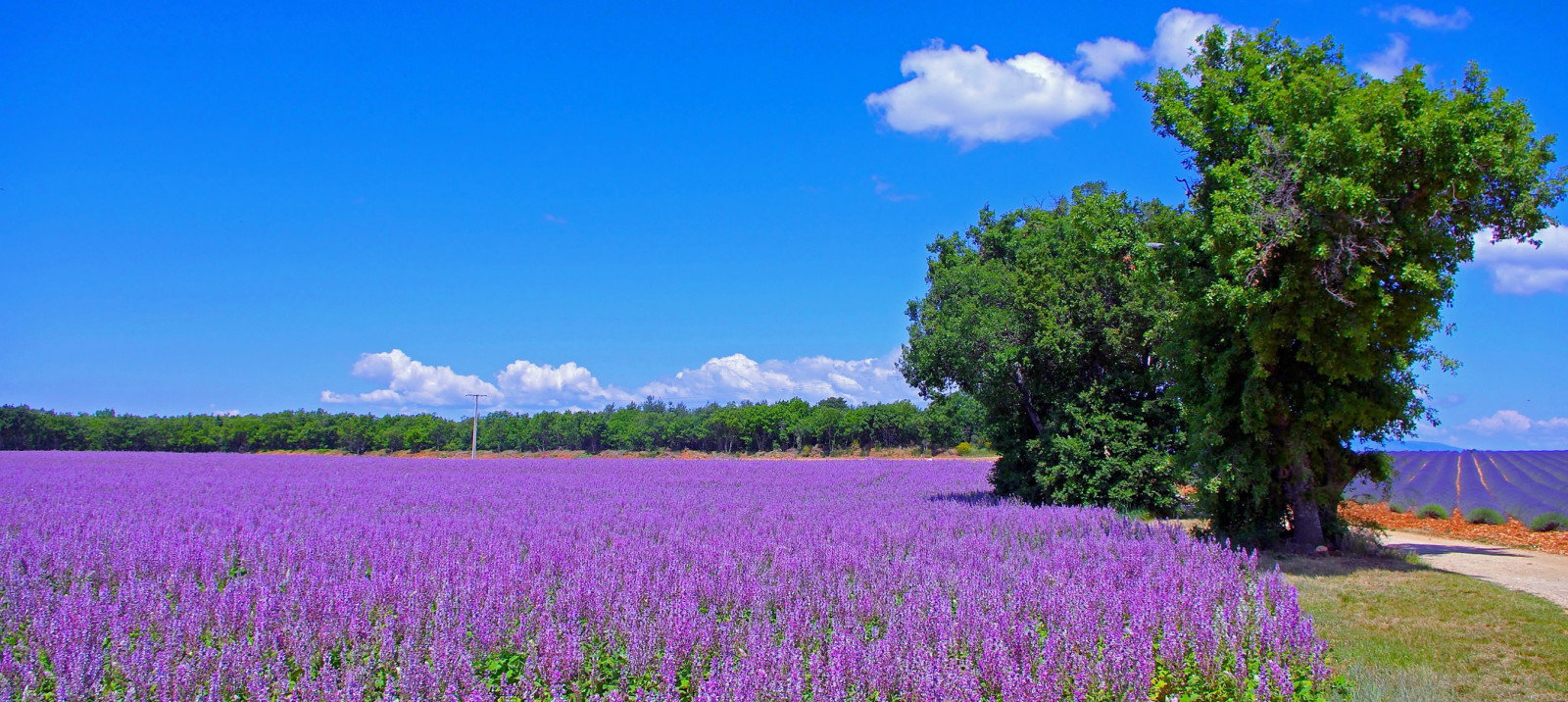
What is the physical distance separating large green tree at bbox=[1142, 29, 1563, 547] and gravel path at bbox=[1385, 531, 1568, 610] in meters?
1.72

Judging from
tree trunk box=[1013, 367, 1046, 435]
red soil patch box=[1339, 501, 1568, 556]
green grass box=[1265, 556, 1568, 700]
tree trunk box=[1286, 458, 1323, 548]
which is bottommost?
red soil patch box=[1339, 501, 1568, 556]

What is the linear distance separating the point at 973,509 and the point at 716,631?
32.4ft

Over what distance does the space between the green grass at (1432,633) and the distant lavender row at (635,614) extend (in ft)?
2.35

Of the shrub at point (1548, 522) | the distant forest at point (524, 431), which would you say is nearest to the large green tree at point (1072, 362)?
the shrub at point (1548, 522)

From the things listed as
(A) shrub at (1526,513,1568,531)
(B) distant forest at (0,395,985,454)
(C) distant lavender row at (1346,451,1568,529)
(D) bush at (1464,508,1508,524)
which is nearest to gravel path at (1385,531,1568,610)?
(C) distant lavender row at (1346,451,1568,529)

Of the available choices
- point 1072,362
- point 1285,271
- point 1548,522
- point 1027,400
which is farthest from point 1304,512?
point 1548,522

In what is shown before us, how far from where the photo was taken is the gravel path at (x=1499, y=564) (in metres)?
9.68

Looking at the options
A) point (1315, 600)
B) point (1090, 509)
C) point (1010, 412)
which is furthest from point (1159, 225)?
point (1010, 412)

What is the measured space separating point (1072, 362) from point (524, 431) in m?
74.1

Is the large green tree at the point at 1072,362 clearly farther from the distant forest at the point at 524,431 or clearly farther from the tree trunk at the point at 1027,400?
the distant forest at the point at 524,431

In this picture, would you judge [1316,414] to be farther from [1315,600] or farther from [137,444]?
[137,444]

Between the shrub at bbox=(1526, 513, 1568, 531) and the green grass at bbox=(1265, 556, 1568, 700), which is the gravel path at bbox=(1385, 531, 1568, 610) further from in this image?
the shrub at bbox=(1526, 513, 1568, 531)

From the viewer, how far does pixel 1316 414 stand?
10688mm

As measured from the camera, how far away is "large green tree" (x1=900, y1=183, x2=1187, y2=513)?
16.1m
